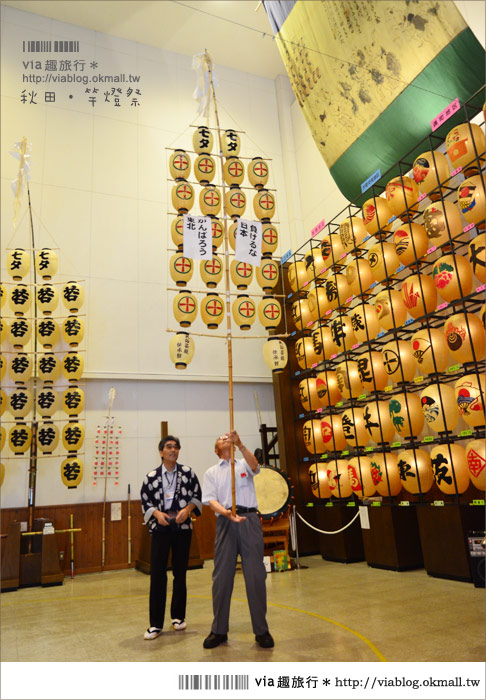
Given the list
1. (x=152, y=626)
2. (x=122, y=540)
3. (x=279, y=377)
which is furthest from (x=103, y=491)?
(x=152, y=626)

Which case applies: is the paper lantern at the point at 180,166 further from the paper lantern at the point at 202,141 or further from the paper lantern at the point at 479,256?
the paper lantern at the point at 479,256

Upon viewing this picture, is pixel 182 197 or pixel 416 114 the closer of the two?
pixel 416 114

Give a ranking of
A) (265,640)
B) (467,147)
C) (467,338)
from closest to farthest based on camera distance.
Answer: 1. (265,640)
2. (467,338)
3. (467,147)

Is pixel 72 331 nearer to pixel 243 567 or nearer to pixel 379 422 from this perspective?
pixel 379 422

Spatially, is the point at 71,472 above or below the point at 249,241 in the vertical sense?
below

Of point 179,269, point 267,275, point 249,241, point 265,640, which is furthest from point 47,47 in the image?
point 267,275

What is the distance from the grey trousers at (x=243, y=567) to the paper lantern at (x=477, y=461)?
216 cm

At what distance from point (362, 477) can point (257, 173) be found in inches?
157

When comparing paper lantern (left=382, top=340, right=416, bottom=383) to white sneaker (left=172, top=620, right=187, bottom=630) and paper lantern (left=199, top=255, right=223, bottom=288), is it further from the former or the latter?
white sneaker (left=172, top=620, right=187, bottom=630)

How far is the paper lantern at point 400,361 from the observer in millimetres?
5184

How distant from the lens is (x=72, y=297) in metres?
6.92

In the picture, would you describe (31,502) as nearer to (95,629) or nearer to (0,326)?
(0,326)

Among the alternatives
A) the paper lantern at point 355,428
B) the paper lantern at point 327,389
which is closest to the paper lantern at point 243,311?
the paper lantern at point 327,389

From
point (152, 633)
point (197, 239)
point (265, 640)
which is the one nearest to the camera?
point (265, 640)
